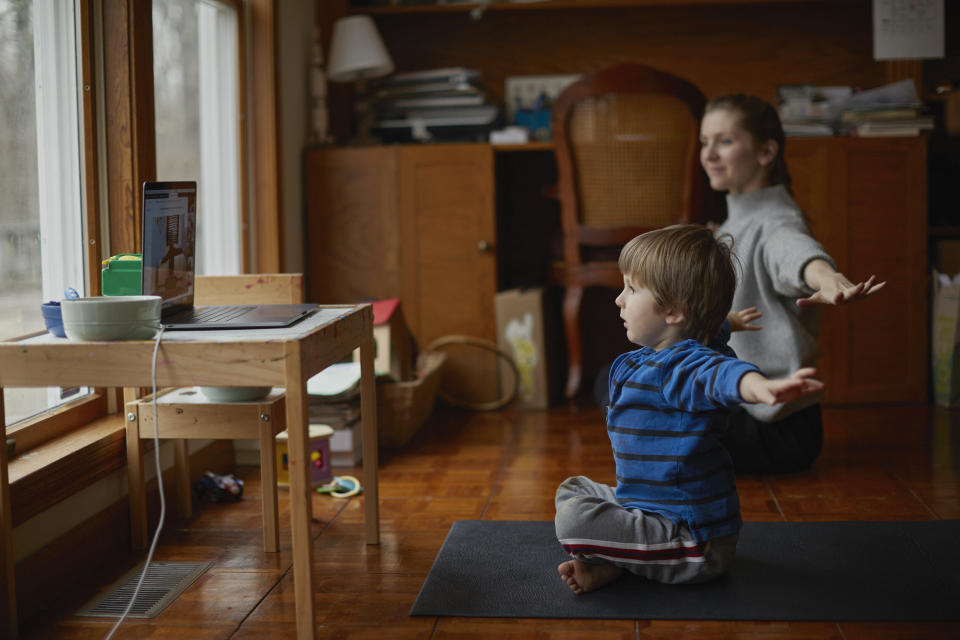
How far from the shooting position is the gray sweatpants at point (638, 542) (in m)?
1.77

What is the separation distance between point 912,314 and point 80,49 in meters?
2.67

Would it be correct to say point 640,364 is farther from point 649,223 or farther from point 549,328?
point 549,328

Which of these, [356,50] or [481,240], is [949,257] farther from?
[356,50]

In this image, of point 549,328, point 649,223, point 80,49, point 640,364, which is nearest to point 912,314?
point 649,223

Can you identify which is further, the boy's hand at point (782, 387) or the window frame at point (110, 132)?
the window frame at point (110, 132)

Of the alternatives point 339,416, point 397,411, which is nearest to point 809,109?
point 397,411

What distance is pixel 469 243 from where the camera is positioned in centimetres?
356

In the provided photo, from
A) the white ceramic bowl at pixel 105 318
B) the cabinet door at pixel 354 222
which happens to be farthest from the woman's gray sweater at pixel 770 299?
the white ceramic bowl at pixel 105 318

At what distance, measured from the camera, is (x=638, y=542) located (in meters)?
1.77

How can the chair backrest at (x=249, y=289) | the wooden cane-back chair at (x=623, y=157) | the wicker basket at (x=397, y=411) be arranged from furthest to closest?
1. the wooden cane-back chair at (x=623, y=157)
2. the wicker basket at (x=397, y=411)
3. the chair backrest at (x=249, y=289)

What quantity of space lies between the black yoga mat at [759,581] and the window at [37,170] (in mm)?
920

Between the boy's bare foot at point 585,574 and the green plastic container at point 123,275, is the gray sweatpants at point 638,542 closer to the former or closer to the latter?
the boy's bare foot at point 585,574

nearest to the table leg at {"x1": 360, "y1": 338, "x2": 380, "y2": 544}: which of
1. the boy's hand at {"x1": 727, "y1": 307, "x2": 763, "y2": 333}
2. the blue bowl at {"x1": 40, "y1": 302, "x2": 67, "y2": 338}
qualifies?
the blue bowl at {"x1": 40, "y1": 302, "x2": 67, "y2": 338}

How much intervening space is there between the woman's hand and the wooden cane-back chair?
36.3 inches
